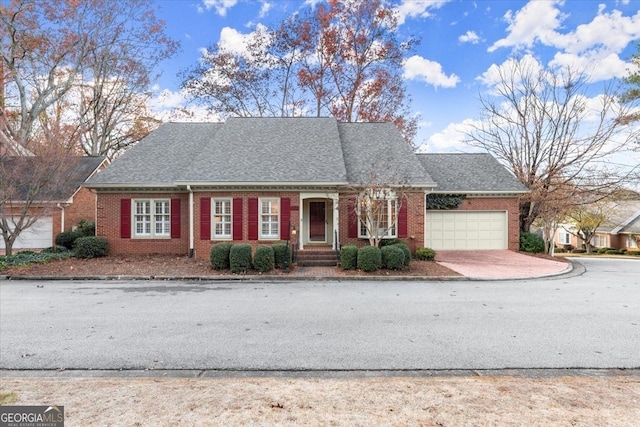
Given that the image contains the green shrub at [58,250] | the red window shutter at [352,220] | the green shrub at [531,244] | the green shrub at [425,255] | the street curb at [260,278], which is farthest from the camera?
the green shrub at [531,244]

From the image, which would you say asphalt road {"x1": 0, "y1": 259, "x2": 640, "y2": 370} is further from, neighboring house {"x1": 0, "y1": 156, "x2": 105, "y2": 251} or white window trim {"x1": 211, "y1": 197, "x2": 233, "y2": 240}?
neighboring house {"x1": 0, "y1": 156, "x2": 105, "y2": 251}

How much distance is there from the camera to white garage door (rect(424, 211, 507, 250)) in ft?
56.1

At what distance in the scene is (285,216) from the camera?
45.5 ft

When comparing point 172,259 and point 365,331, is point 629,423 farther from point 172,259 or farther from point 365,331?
point 172,259

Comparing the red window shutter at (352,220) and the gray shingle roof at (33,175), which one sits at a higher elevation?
the gray shingle roof at (33,175)

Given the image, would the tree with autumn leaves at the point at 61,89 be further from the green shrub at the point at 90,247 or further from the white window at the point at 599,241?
the white window at the point at 599,241

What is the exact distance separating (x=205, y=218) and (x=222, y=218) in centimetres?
66

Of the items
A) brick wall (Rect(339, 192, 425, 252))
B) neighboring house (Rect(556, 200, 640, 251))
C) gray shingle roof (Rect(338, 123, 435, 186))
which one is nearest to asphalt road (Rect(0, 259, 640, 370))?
brick wall (Rect(339, 192, 425, 252))

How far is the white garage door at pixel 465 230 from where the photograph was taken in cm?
1709

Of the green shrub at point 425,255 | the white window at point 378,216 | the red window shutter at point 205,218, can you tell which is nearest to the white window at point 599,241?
the green shrub at point 425,255

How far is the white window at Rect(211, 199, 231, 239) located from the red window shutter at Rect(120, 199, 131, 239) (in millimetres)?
4038

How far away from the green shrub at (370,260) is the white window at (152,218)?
876cm

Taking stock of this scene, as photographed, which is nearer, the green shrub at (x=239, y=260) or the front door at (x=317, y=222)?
the green shrub at (x=239, y=260)

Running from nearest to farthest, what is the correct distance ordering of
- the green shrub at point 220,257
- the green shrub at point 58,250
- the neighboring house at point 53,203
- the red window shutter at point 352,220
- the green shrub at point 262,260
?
the green shrub at point 262,260 → the green shrub at point 220,257 → the neighboring house at point 53,203 → the red window shutter at point 352,220 → the green shrub at point 58,250
